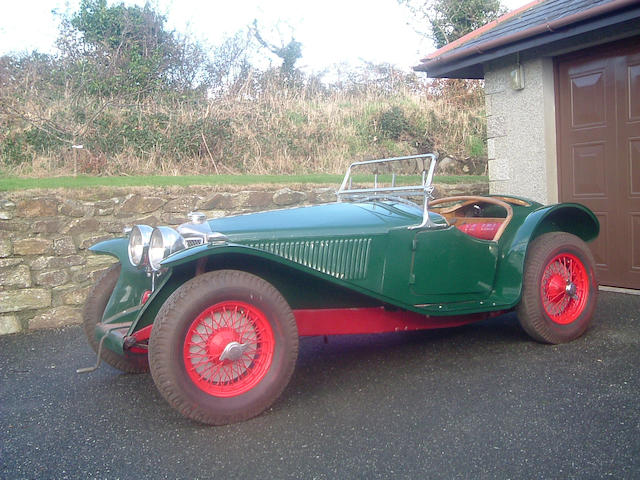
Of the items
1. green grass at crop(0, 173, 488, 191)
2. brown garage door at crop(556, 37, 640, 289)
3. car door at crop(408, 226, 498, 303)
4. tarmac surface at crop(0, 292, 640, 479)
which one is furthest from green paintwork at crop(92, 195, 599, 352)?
brown garage door at crop(556, 37, 640, 289)

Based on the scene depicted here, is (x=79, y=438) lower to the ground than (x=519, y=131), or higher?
lower

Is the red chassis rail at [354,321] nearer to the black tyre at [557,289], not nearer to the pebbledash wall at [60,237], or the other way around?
the black tyre at [557,289]

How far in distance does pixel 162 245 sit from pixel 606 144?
4.62 meters

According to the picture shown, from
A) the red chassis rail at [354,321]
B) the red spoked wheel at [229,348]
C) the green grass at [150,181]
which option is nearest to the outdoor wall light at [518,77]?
the green grass at [150,181]

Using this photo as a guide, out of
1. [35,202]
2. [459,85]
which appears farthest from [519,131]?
[459,85]

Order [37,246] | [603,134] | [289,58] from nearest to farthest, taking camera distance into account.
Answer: [37,246]
[603,134]
[289,58]

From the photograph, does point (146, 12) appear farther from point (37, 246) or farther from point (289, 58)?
point (37, 246)

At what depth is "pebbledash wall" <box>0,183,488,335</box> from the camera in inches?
205

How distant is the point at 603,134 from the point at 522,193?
104cm

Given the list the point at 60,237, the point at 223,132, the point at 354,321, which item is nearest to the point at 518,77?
the point at 354,321

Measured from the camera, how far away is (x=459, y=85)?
1283cm

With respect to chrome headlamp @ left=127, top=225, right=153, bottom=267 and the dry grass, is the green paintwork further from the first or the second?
the dry grass

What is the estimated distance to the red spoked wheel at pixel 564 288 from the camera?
4.14 m

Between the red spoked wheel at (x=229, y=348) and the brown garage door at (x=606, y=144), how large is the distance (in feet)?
13.9
